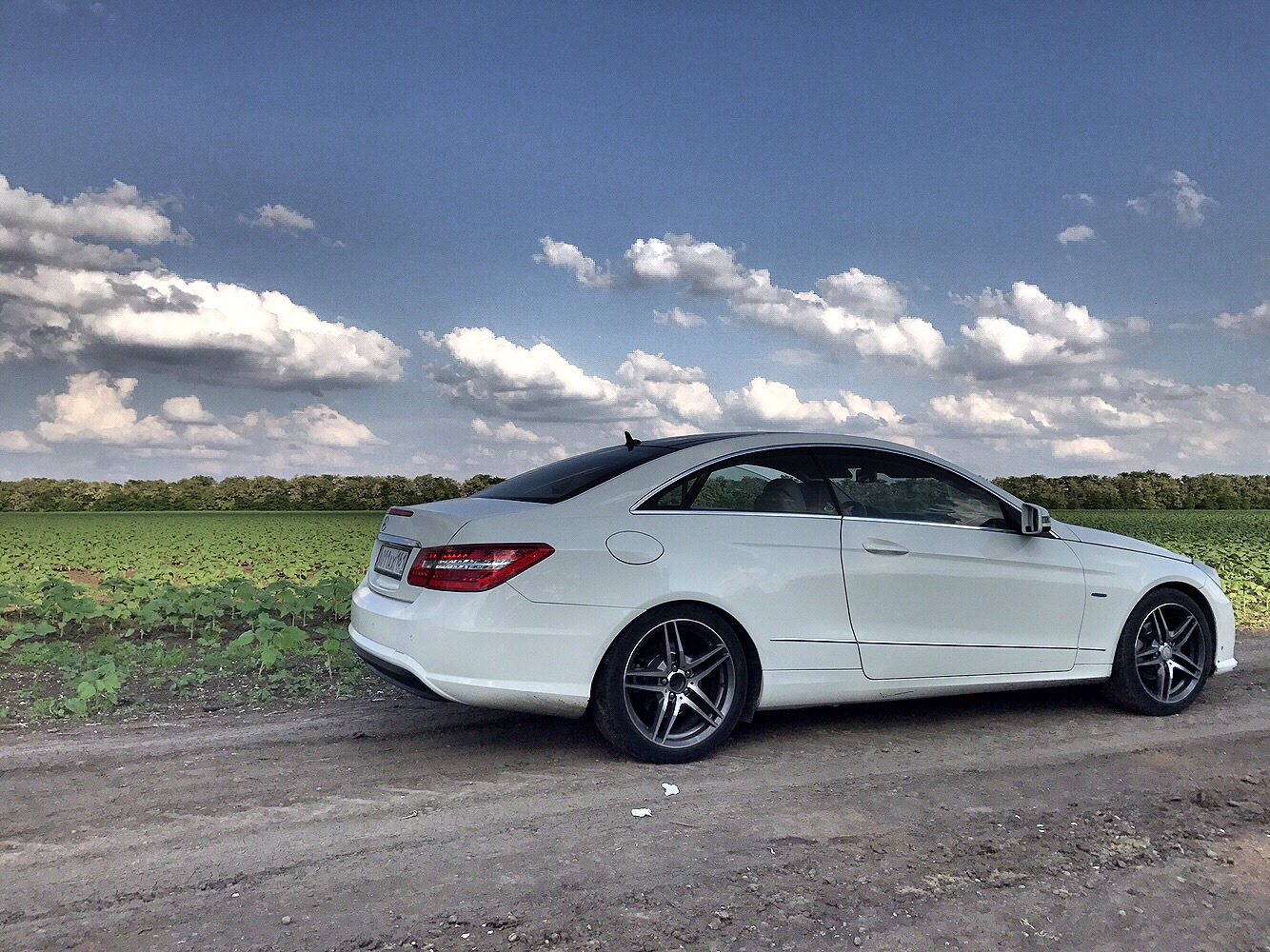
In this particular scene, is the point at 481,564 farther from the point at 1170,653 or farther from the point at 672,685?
the point at 1170,653

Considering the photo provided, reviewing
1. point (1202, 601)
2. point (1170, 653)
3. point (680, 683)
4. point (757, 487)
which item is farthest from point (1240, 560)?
point (680, 683)

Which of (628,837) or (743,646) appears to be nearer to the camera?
(628,837)

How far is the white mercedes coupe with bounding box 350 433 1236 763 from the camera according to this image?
448cm

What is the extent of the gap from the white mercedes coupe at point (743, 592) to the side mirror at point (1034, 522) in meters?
0.01

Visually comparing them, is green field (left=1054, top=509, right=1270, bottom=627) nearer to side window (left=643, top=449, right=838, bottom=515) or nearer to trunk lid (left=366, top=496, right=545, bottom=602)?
side window (left=643, top=449, right=838, bottom=515)

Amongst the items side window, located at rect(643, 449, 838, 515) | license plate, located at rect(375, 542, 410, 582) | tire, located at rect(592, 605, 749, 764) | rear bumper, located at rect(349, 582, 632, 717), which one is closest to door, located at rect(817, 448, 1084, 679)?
side window, located at rect(643, 449, 838, 515)

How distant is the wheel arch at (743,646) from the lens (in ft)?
15.0

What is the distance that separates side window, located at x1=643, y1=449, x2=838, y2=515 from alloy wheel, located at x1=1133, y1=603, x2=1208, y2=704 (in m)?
2.44

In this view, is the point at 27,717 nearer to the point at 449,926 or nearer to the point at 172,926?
the point at 172,926

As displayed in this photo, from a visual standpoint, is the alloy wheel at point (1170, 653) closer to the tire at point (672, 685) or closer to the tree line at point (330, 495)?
the tire at point (672, 685)

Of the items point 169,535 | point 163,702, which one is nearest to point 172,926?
point 163,702

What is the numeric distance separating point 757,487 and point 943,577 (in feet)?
3.87

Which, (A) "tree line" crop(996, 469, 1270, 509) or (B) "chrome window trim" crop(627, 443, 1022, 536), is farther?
(A) "tree line" crop(996, 469, 1270, 509)

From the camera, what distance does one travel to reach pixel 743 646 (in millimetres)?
4848
